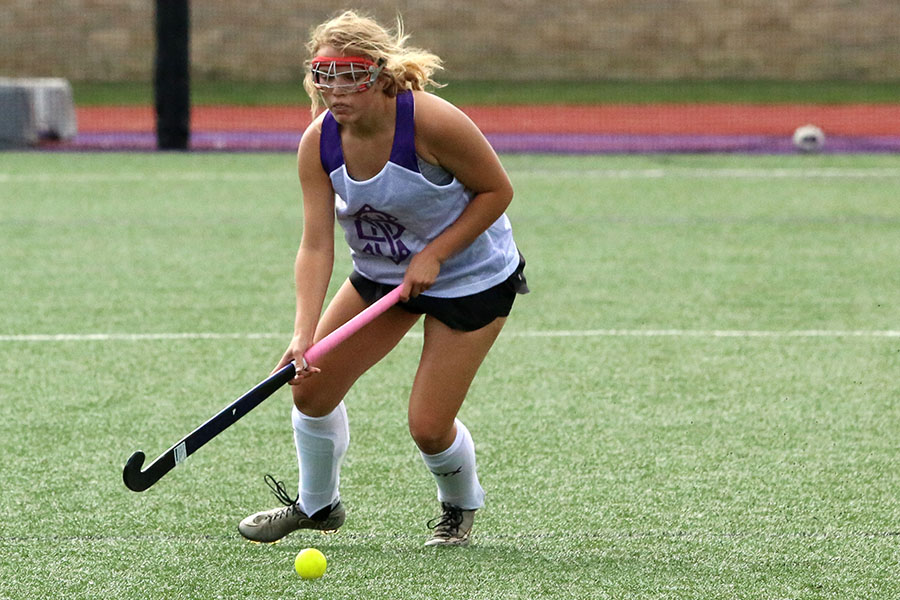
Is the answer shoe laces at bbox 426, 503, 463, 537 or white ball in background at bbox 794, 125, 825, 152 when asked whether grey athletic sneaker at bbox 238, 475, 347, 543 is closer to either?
shoe laces at bbox 426, 503, 463, 537

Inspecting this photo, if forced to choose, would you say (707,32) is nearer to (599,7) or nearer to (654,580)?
(599,7)

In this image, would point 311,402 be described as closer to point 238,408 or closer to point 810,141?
point 238,408

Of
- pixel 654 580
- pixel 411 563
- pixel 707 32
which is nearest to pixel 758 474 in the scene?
pixel 654 580

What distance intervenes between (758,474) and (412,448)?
1.18 meters

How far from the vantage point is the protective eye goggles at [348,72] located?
347cm

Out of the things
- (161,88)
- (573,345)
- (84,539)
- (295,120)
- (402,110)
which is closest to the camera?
(402,110)

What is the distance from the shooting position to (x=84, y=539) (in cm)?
394

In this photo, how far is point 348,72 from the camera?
3.47m

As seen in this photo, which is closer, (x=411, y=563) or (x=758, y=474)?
(x=411, y=563)

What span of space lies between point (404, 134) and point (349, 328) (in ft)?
1.80

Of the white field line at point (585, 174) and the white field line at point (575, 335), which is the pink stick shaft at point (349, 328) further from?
the white field line at point (585, 174)

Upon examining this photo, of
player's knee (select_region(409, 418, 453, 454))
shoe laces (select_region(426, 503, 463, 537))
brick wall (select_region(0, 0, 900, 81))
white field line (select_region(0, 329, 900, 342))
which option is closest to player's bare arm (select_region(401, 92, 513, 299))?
player's knee (select_region(409, 418, 453, 454))

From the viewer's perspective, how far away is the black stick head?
11.9 feet

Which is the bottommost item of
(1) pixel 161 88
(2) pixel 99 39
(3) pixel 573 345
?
(2) pixel 99 39
